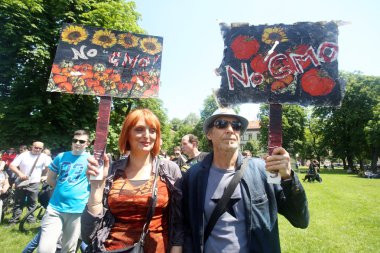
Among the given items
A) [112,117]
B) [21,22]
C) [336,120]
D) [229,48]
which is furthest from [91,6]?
→ [336,120]

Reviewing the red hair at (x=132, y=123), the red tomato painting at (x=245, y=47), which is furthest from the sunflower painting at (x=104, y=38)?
the red tomato painting at (x=245, y=47)

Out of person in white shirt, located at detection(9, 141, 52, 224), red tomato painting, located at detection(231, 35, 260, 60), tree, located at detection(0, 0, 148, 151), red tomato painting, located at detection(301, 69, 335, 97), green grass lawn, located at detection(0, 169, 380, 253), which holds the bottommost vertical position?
green grass lawn, located at detection(0, 169, 380, 253)

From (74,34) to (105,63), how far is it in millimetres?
551

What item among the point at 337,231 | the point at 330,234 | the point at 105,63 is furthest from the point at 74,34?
the point at 337,231

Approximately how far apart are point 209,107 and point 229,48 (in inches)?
2090

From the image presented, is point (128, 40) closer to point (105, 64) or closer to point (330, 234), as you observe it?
point (105, 64)

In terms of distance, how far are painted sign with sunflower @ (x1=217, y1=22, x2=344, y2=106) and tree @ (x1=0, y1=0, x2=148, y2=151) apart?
1414cm

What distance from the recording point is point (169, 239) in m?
2.83

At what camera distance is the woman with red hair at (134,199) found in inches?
105

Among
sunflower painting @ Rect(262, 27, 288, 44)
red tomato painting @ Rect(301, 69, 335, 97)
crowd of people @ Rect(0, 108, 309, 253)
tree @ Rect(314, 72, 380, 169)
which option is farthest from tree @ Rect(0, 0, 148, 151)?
tree @ Rect(314, 72, 380, 169)

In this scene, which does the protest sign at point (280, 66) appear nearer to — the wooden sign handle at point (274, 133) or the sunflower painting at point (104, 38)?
the wooden sign handle at point (274, 133)

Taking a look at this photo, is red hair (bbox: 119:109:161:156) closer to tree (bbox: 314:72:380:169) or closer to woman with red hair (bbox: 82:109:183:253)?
woman with red hair (bbox: 82:109:183:253)

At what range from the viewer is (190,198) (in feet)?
9.42

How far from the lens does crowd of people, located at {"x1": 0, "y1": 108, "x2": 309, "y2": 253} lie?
262 cm
